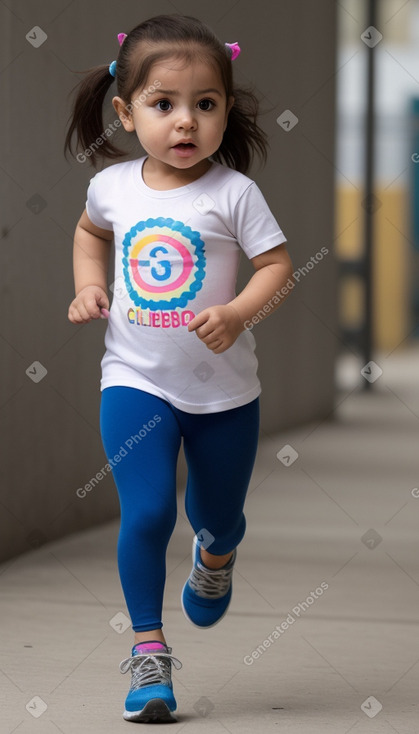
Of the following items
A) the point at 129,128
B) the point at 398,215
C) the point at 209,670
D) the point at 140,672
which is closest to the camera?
the point at 140,672

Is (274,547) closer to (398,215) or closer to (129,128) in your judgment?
(129,128)

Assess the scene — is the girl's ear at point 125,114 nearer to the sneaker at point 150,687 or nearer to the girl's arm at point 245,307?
the girl's arm at point 245,307

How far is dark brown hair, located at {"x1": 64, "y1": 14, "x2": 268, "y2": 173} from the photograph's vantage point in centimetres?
A: 226

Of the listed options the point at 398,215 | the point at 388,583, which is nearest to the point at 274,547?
the point at 388,583

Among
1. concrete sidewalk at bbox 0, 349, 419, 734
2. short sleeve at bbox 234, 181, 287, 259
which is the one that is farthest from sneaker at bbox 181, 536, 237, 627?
short sleeve at bbox 234, 181, 287, 259

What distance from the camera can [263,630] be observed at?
2990 millimetres

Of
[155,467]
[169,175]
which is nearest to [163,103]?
[169,175]

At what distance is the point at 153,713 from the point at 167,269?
2.59 feet

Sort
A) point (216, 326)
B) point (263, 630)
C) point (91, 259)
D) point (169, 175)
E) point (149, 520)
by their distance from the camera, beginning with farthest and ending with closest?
point (263, 630)
point (91, 259)
point (169, 175)
point (149, 520)
point (216, 326)

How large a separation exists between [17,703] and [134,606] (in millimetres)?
305

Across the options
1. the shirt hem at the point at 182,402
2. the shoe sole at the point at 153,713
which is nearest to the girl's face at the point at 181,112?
the shirt hem at the point at 182,402

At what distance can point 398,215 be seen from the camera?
15.4 meters

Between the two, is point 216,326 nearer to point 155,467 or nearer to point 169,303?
point 169,303

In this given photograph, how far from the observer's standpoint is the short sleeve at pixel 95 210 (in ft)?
7.98
